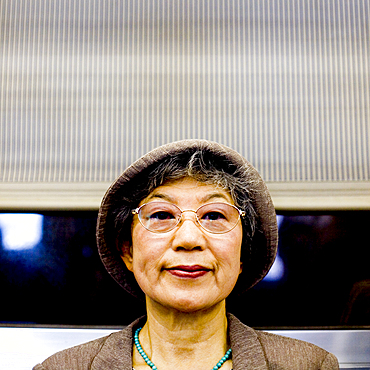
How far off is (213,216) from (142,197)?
19 cm

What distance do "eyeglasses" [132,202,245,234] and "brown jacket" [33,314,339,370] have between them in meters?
0.28

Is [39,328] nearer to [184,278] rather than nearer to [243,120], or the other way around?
[184,278]

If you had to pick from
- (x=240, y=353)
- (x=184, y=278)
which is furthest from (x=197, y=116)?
(x=240, y=353)

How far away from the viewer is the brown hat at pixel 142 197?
2.98ft

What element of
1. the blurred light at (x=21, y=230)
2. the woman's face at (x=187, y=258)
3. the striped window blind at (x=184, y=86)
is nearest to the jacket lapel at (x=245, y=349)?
the woman's face at (x=187, y=258)

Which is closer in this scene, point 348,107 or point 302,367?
point 302,367

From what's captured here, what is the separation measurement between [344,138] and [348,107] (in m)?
0.11

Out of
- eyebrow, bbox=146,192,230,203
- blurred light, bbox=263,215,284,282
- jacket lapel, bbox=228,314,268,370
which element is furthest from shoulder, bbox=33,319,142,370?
blurred light, bbox=263,215,284,282

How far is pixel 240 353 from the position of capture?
0.88 metres

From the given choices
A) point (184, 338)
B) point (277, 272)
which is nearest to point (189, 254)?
point (184, 338)

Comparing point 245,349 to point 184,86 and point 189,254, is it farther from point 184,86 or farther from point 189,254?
point 184,86

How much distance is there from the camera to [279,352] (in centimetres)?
91

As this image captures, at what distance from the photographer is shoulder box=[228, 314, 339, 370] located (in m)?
0.89

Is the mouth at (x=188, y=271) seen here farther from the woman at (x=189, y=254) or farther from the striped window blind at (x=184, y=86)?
the striped window blind at (x=184, y=86)
